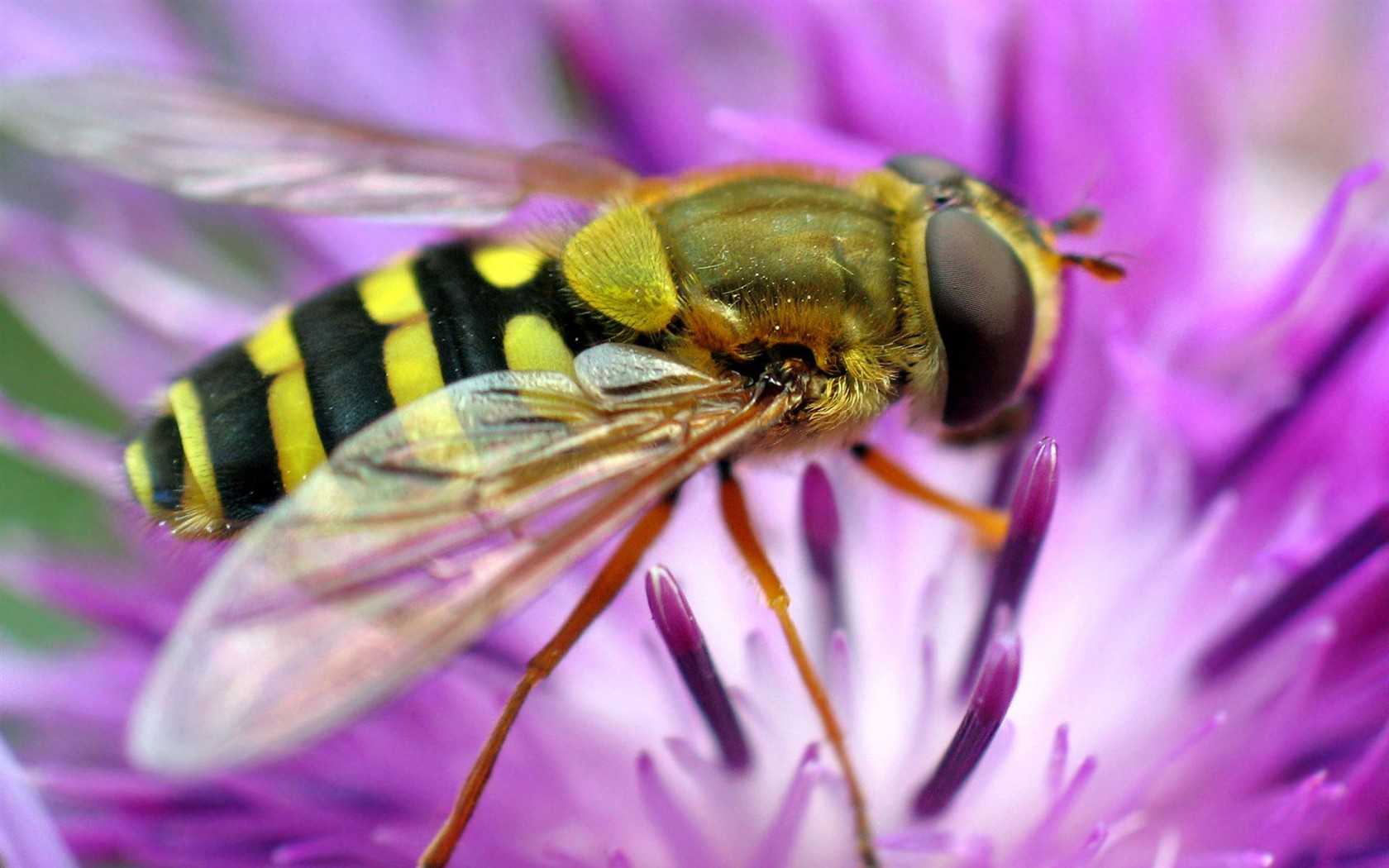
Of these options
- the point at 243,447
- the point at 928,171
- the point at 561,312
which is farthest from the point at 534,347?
the point at 928,171

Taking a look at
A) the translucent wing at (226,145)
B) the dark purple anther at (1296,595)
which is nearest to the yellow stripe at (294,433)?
the translucent wing at (226,145)

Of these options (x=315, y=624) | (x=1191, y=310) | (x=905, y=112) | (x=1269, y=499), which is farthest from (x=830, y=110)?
(x=315, y=624)

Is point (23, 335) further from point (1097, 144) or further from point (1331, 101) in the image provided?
point (1331, 101)

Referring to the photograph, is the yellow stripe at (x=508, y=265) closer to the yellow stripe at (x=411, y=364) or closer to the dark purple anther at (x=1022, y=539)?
the yellow stripe at (x=411, y=364)

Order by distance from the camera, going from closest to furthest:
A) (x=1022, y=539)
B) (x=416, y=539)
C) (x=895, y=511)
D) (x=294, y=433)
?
(x=416, y=539), (x=294, y=433), (x=1022, y=539), (x=895, y=511)

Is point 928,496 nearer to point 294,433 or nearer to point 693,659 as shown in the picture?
point 693,659

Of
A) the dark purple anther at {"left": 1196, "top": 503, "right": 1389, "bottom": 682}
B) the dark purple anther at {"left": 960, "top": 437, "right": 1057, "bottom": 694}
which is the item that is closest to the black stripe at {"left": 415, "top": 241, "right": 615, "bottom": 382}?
the dark purple anther at {"left": 960, "top": 437, "right": 1057, "bottom": 694}
